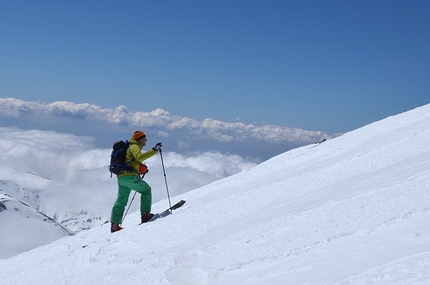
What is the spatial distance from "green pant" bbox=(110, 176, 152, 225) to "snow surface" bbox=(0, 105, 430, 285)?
78cm

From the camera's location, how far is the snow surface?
461 cm

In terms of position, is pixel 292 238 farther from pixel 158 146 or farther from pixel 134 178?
pixel 134 178

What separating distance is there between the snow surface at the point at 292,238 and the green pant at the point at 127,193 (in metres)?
0.78

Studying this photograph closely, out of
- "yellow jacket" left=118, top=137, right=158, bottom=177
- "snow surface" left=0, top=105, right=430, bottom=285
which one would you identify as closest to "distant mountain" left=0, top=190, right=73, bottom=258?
"yellow jacket" left=118, top=137, right=158, bottom=177

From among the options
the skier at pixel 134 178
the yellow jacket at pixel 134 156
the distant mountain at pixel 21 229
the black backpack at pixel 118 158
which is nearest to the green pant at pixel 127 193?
the skier at pixel 134 178

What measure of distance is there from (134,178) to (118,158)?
78 cm

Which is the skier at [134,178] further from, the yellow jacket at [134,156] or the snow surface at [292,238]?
the snow surface at [292,238]

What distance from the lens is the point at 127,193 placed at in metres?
11.5

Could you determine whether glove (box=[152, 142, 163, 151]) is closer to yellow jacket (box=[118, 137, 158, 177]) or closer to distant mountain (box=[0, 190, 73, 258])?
yellow jacket (box=[118, 137, 158, 177])

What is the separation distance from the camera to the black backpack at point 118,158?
11023 mm

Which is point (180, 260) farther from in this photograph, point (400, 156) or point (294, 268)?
point (400, 156)

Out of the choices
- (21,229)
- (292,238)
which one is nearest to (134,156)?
(292,238)

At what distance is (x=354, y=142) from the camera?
15.1m

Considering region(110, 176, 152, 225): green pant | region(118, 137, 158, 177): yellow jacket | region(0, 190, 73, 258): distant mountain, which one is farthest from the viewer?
region(0, 190, 73, 258): distant mountain
